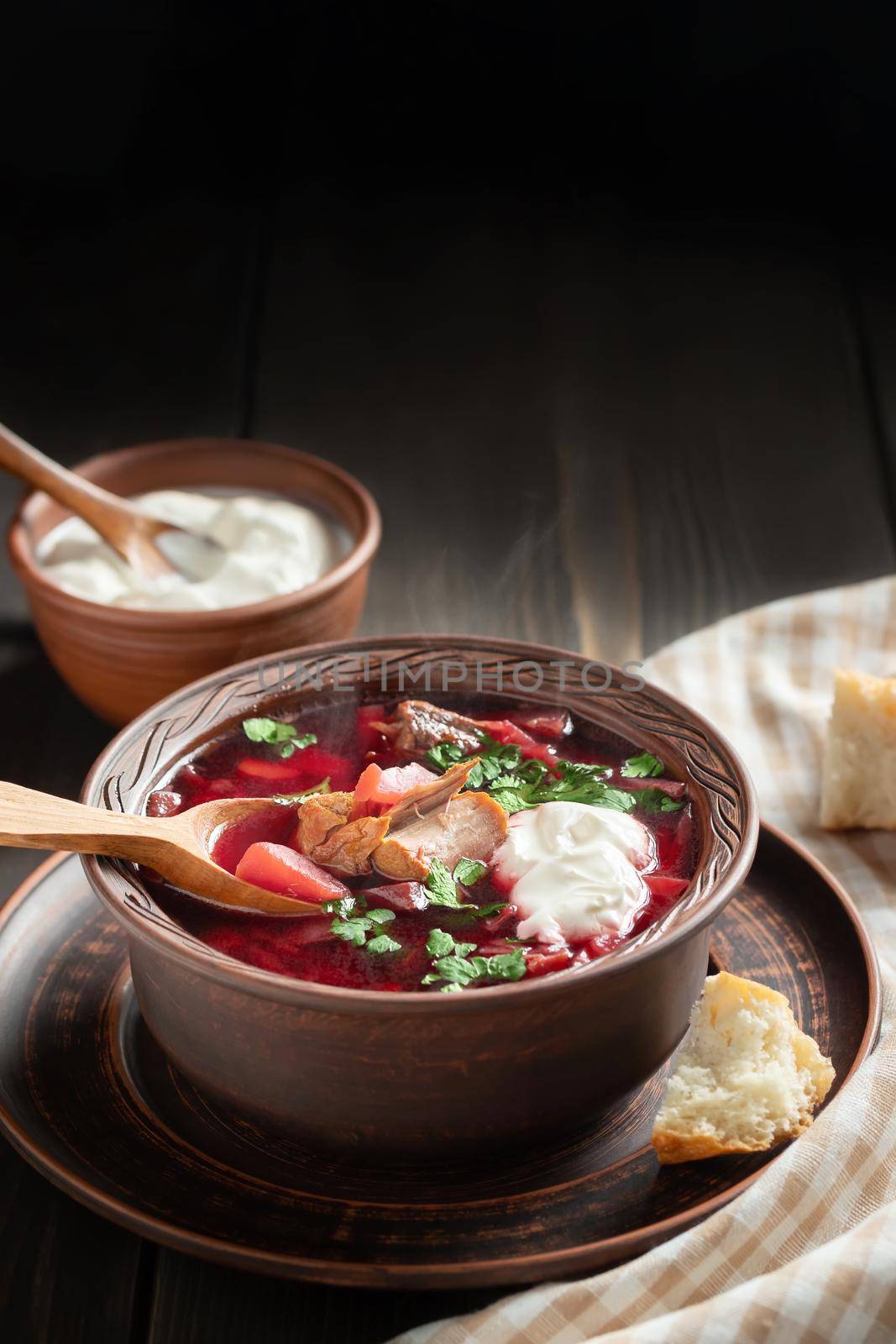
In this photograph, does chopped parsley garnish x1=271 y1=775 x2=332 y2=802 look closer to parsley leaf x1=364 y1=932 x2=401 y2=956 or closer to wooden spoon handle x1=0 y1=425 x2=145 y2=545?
parsley leaf x1=364 y1=932 x2=401 y2=956

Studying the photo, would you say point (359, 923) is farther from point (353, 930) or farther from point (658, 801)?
point (658, 801)

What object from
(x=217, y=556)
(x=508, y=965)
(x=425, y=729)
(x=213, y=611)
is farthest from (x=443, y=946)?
(x=217, y=556)

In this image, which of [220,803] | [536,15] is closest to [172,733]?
[220,803]

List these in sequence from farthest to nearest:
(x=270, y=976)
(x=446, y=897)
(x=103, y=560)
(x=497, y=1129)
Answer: (x=103, y=560) < (x=446, y=897) < (x=497, y=1129) < (x=270, y=976)

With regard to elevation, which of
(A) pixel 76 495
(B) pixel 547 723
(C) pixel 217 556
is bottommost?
(B) pixel 547 723

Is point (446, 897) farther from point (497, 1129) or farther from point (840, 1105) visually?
point (840, 1105)

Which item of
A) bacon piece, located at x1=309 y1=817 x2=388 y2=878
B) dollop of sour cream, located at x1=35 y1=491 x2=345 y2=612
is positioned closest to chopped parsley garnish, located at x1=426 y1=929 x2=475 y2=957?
bacon piece, located at x1=309 y1=817 x2=388 y2=878

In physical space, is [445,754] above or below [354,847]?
above

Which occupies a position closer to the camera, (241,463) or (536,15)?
(241,463)
